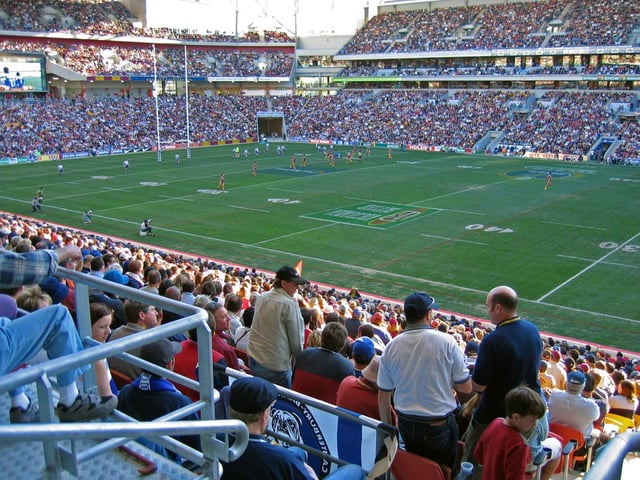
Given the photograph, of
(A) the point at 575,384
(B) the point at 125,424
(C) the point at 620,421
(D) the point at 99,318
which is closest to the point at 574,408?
(A) the point at 575,384

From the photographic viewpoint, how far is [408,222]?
103 ft

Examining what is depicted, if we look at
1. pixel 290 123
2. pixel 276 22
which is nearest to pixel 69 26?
pixel 290 123

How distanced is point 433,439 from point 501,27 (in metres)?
82.1

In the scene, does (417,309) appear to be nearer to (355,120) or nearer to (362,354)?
(362,354)

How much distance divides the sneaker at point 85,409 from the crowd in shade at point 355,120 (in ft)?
187

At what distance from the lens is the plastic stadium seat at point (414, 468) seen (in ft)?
15.2

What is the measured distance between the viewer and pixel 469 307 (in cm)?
2031

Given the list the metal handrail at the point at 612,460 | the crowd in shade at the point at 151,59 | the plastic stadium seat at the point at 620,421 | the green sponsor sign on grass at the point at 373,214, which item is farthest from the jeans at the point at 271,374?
the crowd in shade at the point at 151,59

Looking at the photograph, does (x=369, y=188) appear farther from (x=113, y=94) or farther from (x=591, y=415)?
(x=113, y=94)

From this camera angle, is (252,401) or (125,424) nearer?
(125,424)

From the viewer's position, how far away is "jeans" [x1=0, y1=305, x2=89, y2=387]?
310cm

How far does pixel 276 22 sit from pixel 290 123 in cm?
2842

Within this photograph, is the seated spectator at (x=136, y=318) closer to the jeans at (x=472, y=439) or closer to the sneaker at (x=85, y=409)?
the sneaker at (x=85, y=409)

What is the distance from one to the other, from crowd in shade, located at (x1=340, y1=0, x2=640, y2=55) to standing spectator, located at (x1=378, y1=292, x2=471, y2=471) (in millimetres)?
71959
